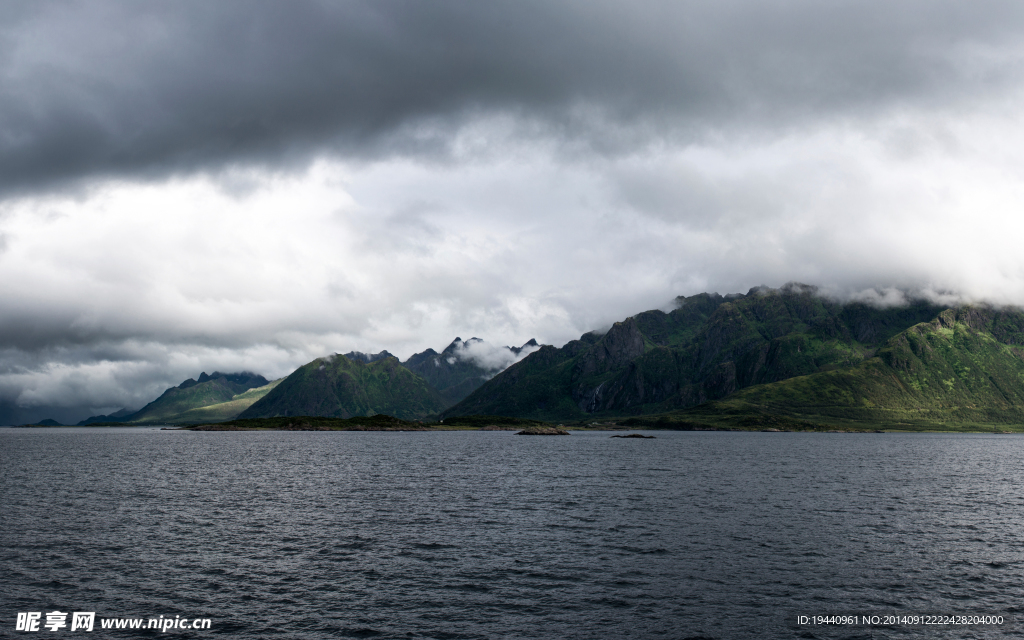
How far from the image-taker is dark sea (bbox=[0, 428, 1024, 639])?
120 ft

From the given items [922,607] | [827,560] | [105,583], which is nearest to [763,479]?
[827,560]

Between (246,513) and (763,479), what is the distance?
311 ft

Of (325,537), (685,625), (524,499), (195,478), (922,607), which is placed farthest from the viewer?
(195,478)

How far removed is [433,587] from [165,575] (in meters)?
21.4

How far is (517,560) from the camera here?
50.7m

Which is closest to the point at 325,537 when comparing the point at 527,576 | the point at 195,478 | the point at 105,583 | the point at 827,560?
the point at 105,583

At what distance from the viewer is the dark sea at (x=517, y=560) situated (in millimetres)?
36594

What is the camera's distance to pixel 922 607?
39.7 metres

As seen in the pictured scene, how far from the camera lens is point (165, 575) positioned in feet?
149

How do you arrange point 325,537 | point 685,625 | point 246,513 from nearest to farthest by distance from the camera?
point 685,625, point 325,537, point 246,513

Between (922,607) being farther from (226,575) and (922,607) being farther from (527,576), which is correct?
(226,575)

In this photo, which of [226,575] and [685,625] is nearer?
[685,625]

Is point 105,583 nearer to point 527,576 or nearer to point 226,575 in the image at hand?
point 226,575

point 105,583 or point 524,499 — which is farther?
point 524,499
